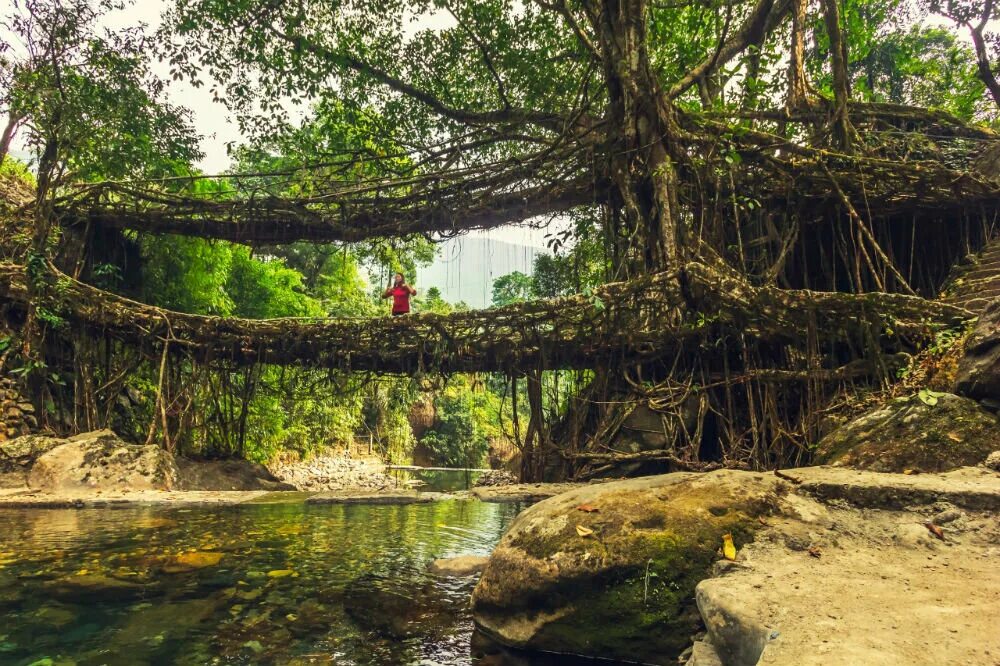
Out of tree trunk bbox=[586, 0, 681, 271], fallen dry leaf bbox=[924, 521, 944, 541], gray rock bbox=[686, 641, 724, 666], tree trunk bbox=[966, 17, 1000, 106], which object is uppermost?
tree trunk bbox=[966, 17, 1000, 106]

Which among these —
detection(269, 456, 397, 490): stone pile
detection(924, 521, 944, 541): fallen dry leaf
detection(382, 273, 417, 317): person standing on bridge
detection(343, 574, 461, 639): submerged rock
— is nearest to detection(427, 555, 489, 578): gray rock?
detection(343, 574, 461, 639): submerged rock

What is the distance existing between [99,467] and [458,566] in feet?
16.1

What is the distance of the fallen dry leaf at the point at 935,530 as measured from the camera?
240 centimetres

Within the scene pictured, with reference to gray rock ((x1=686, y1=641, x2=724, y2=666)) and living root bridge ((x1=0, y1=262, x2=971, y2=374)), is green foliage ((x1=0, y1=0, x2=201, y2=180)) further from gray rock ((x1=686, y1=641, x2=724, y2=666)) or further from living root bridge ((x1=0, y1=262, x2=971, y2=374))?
gray rock ((x1=686, y1=641, x2=724, y2=666))

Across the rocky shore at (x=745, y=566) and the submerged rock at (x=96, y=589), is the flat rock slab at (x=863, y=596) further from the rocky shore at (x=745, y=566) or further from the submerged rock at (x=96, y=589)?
the submerged rock at (x=96, y=589)

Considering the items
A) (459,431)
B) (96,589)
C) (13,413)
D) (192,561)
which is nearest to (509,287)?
(459,431)

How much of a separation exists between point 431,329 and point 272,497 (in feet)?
8.86

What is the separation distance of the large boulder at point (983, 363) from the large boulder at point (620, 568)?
62.6 inches

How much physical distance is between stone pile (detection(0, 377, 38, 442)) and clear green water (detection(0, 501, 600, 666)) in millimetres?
2560

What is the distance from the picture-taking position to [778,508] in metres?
2.78

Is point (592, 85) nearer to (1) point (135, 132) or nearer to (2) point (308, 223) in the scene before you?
(2) point (308, 223)

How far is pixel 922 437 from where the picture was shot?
3.31 m

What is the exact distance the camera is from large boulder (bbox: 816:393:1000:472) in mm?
3121

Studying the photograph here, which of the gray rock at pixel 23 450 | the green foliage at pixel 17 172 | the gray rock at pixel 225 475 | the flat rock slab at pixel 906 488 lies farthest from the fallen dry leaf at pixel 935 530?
the green foliage at pixel 17 172
